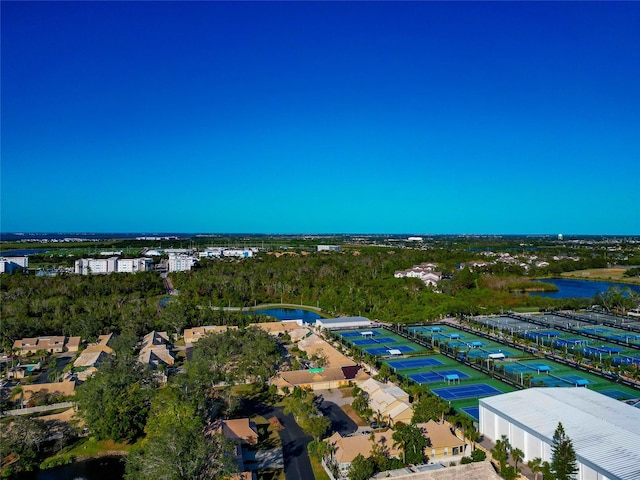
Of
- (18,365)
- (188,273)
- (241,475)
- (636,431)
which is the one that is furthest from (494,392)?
(188,273)

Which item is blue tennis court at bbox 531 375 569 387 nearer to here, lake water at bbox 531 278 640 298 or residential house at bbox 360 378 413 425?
residential house at bbox 360 378 413 425

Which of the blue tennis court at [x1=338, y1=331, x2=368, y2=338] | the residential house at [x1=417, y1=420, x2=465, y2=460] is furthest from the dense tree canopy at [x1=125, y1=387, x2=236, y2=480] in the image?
the blue tennis court at [x1=338, y1=331, x2=368, y2=338]

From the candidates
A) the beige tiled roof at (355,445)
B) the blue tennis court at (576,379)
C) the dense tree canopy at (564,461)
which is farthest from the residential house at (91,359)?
the blue tennis court at (576,379)

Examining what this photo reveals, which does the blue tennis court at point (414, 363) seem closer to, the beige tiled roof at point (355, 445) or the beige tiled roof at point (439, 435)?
the beige tiled roof at point (439, 435)

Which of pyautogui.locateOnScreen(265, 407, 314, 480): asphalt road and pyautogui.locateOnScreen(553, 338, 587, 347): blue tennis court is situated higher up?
pyautogui.locateOnScreen(553, 338, 587, 347): blue tennis court

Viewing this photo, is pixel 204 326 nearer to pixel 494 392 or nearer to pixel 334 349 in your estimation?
pixel 334 349

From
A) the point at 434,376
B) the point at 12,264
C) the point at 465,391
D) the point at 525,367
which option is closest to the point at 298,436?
the point at 465,391

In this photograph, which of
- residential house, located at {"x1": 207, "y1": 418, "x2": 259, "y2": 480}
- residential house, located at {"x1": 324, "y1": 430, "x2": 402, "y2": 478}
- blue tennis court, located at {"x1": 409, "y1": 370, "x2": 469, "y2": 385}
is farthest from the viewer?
blue tennis court, located at {"x1": 409, "y1": 370, "x2": 469, "y2": 385}
